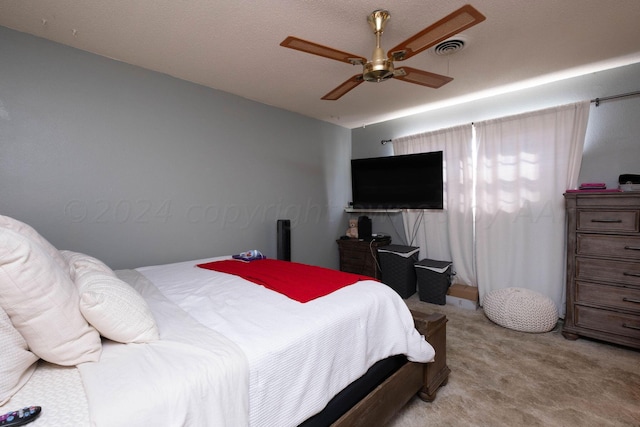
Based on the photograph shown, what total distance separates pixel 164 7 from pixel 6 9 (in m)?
1.01

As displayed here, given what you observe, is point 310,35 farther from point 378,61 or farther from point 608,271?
point 608,271

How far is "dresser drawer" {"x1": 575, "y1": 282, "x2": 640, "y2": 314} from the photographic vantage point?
2.25m

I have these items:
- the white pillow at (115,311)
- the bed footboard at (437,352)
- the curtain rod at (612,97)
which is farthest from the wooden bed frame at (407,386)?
the curtain rod at (612,97)

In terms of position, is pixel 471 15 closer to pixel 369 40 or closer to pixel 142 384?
pixel 369 40

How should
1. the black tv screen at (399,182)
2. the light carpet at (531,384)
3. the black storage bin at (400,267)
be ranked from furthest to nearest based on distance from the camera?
the black storage bin at (400,267) < the black tv screen at (399,182) < the light carpet at (531,384)

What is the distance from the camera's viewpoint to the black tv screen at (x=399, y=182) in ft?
11.4

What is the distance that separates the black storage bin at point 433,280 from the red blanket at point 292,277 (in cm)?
181

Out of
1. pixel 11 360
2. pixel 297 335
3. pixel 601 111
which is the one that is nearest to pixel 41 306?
pixel 11 360

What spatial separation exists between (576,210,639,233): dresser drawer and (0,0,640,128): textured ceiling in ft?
4.30

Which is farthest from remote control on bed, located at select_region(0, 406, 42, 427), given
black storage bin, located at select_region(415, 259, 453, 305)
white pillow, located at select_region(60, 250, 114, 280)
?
black storage bin, located at select_region(415, 259, 453, 305)

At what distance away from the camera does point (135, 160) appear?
2490 mm

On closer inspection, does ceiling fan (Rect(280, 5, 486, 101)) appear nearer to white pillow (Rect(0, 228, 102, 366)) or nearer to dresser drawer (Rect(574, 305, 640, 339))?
white pillow (Rect(0, 228, 102, 366))

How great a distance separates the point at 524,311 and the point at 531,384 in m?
0.90

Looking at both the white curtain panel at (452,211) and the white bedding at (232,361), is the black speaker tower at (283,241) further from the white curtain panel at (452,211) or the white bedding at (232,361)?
the white curtain panel at (452,211)
